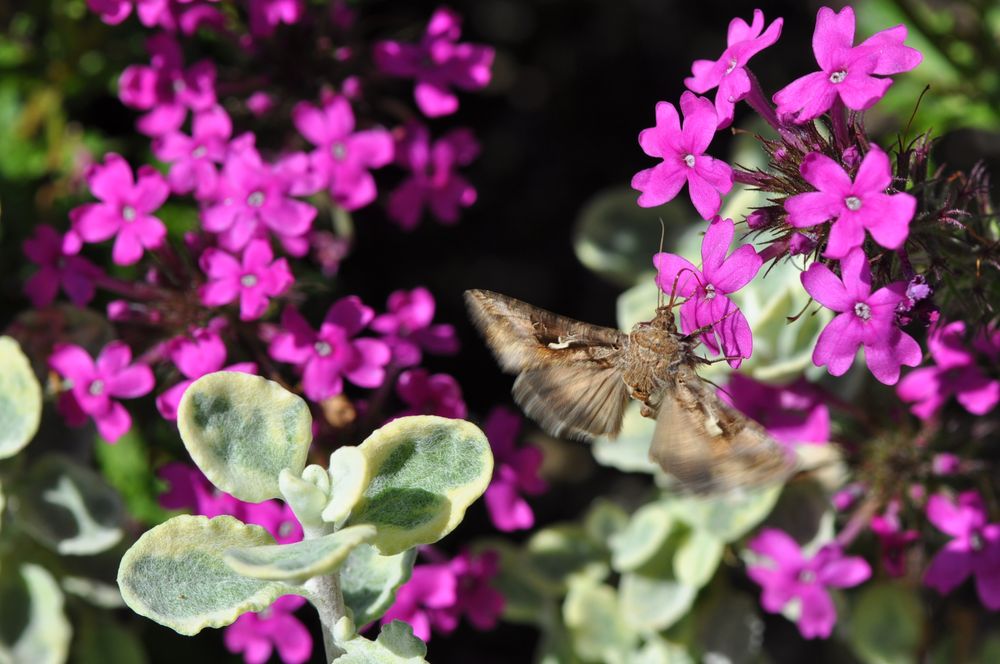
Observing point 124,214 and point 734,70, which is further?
point 124,214

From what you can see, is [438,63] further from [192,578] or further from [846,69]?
[192,578]

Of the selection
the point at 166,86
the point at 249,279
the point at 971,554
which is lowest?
the point at 971,554

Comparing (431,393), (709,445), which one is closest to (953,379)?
(709,445)

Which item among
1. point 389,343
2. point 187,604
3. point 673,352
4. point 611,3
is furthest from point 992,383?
A: point 611,3

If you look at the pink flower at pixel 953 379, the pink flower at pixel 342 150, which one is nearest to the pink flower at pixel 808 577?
the pink flower at pixel 953 379

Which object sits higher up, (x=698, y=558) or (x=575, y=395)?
(x=575, y=395)

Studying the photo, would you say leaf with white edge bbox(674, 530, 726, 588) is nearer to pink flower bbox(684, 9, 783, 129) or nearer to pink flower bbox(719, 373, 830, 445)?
pink flower bbox(719, 373, 830, 445)

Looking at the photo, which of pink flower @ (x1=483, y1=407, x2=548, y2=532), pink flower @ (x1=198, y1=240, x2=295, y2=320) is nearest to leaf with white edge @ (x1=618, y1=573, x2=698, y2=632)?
pink flower @ (x1=483, y1=407, x2=548, y2=532)

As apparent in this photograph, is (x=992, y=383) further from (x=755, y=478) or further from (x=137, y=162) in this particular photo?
(x=137, y=162)
